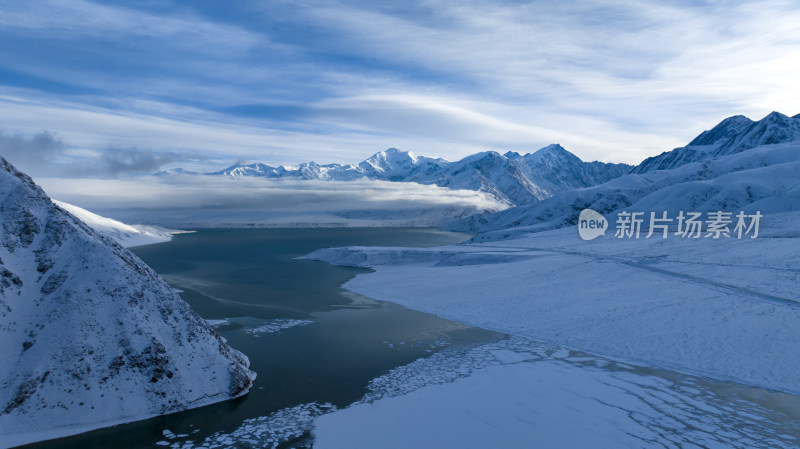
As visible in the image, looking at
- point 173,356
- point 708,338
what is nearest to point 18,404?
point 173,356

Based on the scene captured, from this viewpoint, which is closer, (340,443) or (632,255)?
(340,443)

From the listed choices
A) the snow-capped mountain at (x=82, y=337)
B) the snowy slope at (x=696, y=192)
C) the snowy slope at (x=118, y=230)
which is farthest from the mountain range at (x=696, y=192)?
the snow-capped mountain at (x=82, y=337)

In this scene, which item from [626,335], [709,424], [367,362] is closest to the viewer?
[709,424]

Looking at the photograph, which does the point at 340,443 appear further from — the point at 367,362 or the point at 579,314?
the point at 579,314

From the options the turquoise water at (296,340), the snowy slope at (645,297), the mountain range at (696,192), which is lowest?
the turquoise water at (296,340)
